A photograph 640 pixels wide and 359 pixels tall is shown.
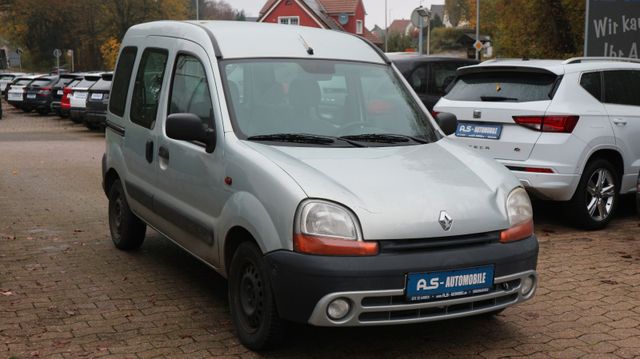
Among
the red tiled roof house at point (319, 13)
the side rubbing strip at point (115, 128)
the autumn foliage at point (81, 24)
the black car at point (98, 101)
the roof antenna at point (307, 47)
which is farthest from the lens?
the red tiled roof house at point (319, 13)

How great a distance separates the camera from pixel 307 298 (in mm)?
4137

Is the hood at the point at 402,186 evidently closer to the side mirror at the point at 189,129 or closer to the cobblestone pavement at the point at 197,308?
the side mirror at the point at 189,129

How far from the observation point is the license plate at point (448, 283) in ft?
13.8

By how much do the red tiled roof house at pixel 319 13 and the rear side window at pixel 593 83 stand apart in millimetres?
61168

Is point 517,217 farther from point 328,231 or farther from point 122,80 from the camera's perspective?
point 122,80

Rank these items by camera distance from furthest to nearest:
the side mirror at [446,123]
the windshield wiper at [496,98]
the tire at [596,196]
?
the windshield wiper at [496,98]
the tire at [596,196]
the side mirror at [446,123]

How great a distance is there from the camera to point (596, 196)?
838 centimetres

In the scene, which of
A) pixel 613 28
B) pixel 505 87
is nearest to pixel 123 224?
pixel 505 87

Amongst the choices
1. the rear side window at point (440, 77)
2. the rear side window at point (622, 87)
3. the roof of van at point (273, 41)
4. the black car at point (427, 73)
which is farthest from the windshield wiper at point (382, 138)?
the rear side window at point (440, 77)

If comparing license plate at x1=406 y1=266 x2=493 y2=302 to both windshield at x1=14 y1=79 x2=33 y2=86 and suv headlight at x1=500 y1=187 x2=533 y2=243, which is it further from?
windshield at x1=14 y1=79 x2=33 y2=86

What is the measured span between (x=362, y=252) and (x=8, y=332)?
248 centimetres

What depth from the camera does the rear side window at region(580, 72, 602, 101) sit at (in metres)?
8.38

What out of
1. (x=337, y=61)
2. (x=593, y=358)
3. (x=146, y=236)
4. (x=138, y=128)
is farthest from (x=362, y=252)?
(x=146, y=236)

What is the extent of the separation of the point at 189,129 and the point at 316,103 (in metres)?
0.88
